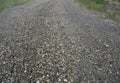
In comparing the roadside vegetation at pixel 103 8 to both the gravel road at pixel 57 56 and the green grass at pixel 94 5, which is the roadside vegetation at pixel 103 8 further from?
the gravel road at pixel 57 56

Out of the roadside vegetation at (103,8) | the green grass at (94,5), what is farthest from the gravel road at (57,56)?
the green grass at (94,5)

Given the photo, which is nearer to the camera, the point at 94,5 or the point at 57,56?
the point at 57,56

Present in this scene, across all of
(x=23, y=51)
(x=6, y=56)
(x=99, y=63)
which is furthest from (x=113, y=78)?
(x=6, y=56)

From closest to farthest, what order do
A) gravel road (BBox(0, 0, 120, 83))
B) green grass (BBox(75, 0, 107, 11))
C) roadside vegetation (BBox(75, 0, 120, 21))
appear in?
gravel road (BBox(0, 0, 120, 83))
roadside vegetation (BBox(75, 0, 120, 21))
green grass (BBox(75, 0, 107, 11))

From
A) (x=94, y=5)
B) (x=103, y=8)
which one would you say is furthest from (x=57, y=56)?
(x=94, y=5)

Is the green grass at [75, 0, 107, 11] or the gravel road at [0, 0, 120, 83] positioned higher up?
the gravel road at [0, 0, 120, 83]

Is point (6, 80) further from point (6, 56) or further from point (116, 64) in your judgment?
point (116, 64)

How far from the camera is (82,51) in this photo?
811cm

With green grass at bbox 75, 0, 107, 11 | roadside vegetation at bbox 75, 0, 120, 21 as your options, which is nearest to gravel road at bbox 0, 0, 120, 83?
roadside vegetation at bbox 75, 0, 120, 21

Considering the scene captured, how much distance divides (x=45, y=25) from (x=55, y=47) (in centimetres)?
445

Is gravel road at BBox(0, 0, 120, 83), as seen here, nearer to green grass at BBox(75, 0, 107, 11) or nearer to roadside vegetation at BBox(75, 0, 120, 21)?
roadside vegetation at BBox(75, 0, 120, 21)

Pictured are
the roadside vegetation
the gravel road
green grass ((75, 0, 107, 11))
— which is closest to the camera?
the gravel road

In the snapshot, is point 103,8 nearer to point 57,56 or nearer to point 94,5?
point 94,5

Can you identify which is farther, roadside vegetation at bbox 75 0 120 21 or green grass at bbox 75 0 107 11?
green grass at bbox 75 0 107 11
